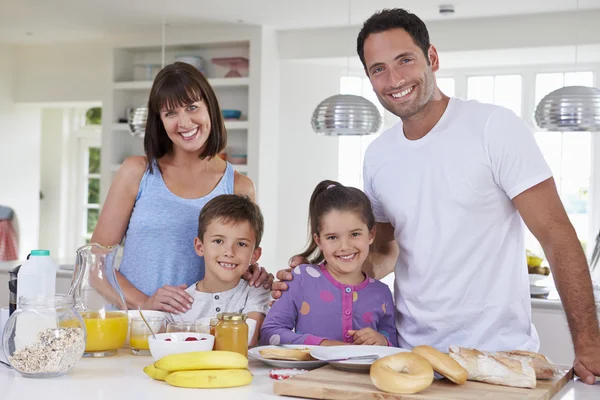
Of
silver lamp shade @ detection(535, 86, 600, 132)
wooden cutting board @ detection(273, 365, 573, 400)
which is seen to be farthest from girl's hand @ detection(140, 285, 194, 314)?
silver lamp shade @ detection(535, 86, 600, 132)

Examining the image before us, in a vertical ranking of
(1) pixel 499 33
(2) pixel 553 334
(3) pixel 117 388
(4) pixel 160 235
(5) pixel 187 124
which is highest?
(1) pixel 499 33

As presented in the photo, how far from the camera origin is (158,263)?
2.30 meters

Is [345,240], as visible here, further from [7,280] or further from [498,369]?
[7,280]

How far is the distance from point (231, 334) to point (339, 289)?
45 centimetres

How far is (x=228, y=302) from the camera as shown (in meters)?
2.14

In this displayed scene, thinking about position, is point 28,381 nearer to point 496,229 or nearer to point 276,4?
point 496,229

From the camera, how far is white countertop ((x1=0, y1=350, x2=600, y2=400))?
4.73ft

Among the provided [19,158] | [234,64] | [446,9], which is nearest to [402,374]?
[446,9]

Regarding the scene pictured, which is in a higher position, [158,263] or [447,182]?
[447,182]

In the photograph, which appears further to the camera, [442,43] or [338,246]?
[442,43]

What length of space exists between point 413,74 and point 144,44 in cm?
564

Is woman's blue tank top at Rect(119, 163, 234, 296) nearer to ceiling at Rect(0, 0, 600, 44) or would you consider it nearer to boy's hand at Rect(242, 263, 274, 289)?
boy's hand at Rect(242, 263, 274, 289)

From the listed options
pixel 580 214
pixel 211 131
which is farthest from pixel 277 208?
pixel 211 131

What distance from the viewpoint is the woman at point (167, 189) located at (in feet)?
7.36
